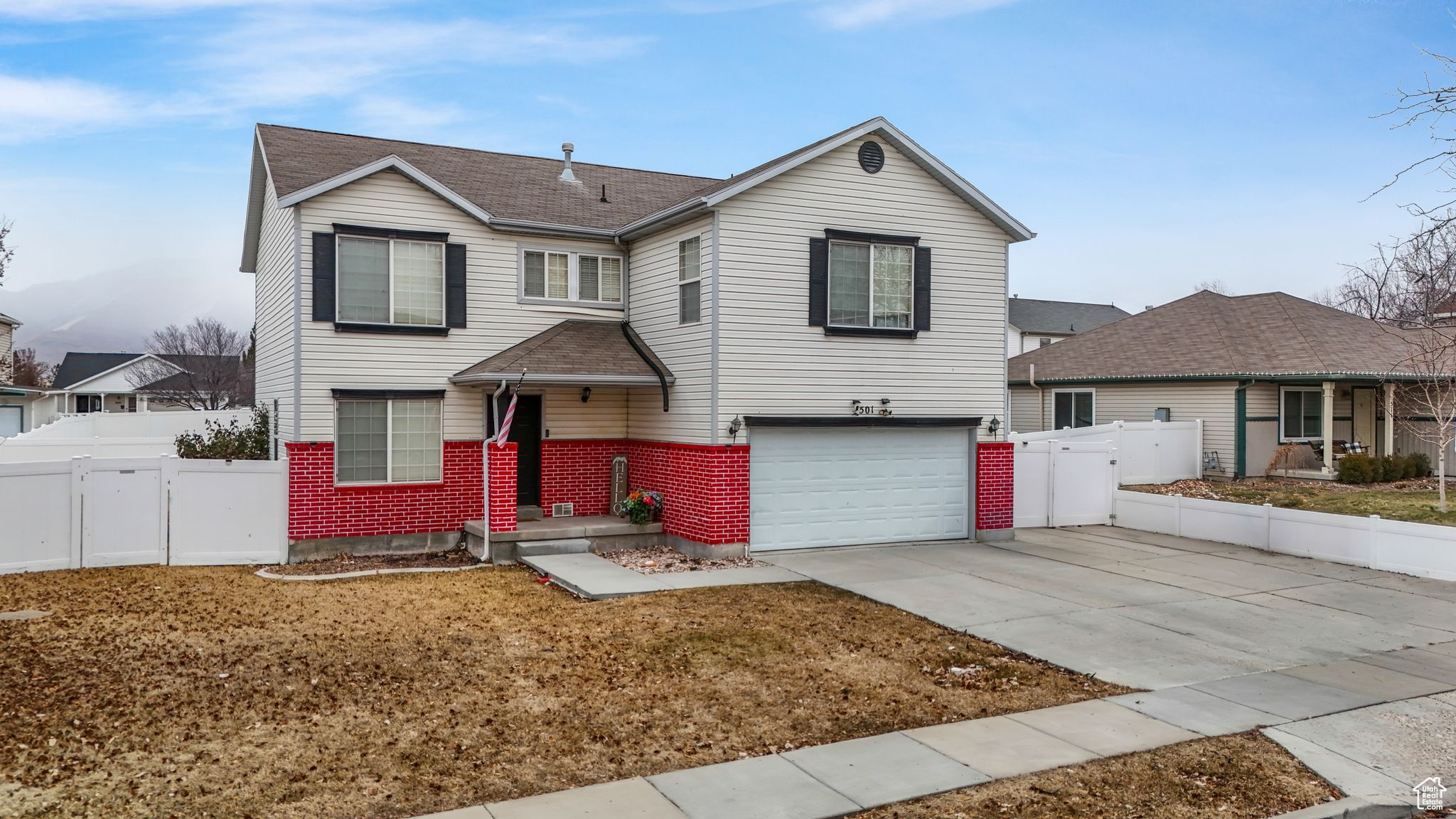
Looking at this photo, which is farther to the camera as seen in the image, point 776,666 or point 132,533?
point 132,533

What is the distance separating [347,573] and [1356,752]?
1201 centimetres

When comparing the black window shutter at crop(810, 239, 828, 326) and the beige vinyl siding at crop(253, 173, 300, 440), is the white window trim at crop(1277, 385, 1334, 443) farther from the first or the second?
the beige vinyl siding at crop(253, 173, 300, 440)

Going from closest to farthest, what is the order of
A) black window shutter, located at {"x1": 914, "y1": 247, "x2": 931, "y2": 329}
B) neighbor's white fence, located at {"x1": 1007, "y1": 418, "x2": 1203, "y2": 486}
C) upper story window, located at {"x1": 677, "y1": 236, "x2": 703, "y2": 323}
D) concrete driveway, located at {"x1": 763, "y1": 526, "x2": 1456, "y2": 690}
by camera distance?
concrete driveway, located at {"x1": 763, "y1": 526, "x2": 1456, "y2": 690}, upper story window, located at {"x1": 677, "y1": 236, "x2": 703, "y2": 323}, black window shutter, located at {"x1": 914, "y1": 247, "x2": 931, "y2": 329}, neighbor's white fence, located at {"x1": 1007, "y1": 418, "x2": 1203, "y2": 486}

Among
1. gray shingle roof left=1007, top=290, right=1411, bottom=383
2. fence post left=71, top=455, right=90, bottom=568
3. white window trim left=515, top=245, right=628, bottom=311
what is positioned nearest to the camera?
fence post left=71, top=455, right=90, bottom=568

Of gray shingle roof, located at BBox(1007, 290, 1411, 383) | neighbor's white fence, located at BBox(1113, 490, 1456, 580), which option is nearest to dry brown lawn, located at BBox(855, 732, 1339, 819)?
neighbor's white fence, located at BBox(1113, 490, 1456, 580)

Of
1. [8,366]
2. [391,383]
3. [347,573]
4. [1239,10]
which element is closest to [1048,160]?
[1239,10]

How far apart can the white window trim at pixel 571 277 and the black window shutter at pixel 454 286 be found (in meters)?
1.01

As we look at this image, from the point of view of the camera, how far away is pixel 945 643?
389 inches

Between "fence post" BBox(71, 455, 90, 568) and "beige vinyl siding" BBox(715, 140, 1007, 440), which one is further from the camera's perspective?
"beige vinyl siding" BBox(715, 140, 1007, 440)

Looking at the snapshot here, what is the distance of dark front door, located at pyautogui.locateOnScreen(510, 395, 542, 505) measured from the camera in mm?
16812

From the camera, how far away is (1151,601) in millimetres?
12086

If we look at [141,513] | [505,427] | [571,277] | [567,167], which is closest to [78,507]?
[141,513]

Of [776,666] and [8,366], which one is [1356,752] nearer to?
[776,666]

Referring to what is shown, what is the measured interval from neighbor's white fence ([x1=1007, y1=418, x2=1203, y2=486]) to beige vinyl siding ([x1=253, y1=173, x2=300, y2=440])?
16.5 m
